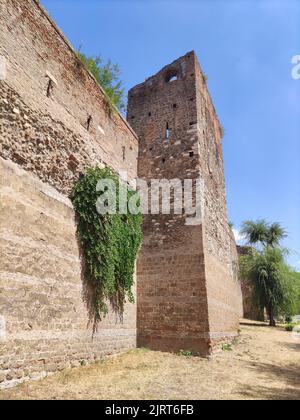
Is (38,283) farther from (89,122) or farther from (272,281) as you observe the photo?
(272,281)

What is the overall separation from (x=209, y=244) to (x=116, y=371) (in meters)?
5.12

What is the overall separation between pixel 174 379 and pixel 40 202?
4456mm

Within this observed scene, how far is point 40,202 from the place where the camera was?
6605 mm

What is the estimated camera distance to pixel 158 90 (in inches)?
510

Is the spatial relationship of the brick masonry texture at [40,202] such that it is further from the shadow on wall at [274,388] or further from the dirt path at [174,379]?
the shadow on wall at [274,388]

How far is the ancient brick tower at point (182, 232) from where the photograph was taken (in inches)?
374

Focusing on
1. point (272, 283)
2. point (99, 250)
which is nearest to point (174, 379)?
point (99, 250)

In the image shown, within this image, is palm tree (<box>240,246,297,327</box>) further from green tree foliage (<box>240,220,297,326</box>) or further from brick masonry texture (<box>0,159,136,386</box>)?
brick masonry texture (<box>0,159,136,386</box>)

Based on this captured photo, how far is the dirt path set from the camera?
5344 mm

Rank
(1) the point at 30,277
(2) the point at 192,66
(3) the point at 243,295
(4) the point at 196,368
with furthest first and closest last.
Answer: (3) the point at 243,295 → (2) the point at 192,66 → (4) the point at 196,368 → (1) the point at 30,277

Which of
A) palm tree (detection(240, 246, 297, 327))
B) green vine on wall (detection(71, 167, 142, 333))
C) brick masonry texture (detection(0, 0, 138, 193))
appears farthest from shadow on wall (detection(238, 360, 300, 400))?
palm tree (detection(240, 246, 297, 327))

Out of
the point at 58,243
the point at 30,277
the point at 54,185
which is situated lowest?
the point at 30,277

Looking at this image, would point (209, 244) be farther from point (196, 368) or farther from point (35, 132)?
point (35, 132)

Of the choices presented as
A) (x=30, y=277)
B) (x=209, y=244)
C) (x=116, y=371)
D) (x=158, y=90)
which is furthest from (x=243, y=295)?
(x=30, y=277)
